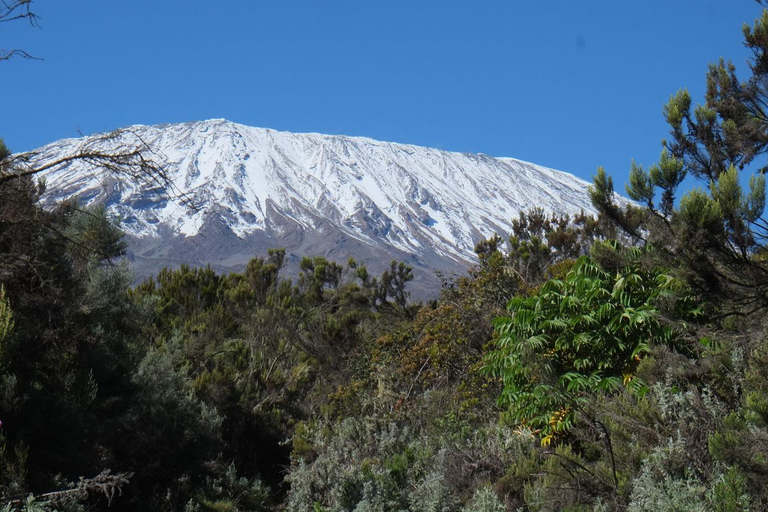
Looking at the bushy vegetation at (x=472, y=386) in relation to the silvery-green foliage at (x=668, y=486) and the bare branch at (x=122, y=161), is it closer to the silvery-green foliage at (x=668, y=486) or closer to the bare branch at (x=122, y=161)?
the silvery-green foliage at (x=668, y=486)

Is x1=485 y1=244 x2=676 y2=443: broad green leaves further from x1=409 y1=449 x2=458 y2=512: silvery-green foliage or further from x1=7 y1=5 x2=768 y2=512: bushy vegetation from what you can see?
x1=409 y1=449 x2=458 y2=512: silvery-green foliage

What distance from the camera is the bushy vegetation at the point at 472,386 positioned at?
512 cm

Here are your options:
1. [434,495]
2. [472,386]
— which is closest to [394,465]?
[434,495]

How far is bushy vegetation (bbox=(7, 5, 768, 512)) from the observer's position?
5.12 meters

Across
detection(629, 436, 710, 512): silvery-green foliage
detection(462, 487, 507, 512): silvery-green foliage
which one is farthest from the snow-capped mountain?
detection(629, 436, 710, 512): silvery-green foliage

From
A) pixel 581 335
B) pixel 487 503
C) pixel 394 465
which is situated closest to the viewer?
pixel 487 503

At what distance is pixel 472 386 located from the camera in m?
8.46

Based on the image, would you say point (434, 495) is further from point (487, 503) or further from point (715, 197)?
point (715, 197)

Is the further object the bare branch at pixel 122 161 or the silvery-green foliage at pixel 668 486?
the bare branch at pixel 122 161

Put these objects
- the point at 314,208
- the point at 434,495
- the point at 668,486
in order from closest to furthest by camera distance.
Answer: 1. the point at 668,486
2. the point at 434,495
3. the point at 314,208

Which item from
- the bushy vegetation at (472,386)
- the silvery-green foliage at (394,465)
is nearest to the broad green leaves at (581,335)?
the bushy vegetation at (472,386)

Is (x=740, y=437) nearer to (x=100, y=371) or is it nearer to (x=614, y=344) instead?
(x=614, y=344)

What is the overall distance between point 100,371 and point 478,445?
350 centimetres

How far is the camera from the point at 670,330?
6.11 m
